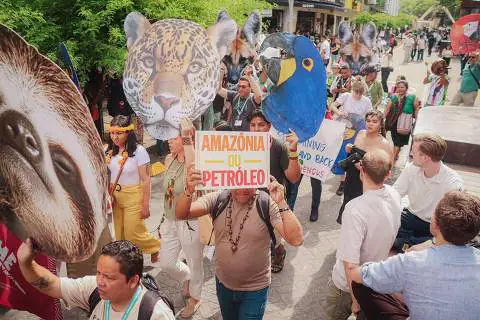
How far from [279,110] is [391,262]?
7.79ft

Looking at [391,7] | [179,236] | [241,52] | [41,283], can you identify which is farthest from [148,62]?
[391,7]

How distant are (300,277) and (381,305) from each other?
88.5 inches

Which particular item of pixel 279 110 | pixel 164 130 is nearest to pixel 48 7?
pixel 164 130

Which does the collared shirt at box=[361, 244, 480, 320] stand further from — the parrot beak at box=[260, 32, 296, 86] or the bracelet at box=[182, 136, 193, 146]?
the parrot beak at box=[260, 32, 296, 86]

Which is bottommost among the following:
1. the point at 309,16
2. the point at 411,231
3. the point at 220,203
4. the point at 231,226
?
the point at 411,231

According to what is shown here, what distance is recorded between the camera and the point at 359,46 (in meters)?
10.1

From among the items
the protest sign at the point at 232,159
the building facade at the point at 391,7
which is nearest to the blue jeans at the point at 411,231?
the protest sign at the point at 232,159

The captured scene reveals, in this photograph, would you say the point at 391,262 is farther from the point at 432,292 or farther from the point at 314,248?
the point at 314,248

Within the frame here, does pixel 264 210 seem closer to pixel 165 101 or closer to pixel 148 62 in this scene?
pixel 165 101

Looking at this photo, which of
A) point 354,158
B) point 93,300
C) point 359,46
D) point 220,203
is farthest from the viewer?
point 359,46

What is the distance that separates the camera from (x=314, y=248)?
5.16m

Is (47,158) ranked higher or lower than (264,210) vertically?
higher

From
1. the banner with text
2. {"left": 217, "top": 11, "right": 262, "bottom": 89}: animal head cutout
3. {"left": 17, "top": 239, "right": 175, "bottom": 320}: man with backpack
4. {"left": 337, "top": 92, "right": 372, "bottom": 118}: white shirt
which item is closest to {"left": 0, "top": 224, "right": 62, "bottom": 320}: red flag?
{"left": 17, "top": 239, "right": 175, "bottom": 320}: man with backpack

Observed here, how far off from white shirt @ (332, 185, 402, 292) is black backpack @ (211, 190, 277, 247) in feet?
1.59
